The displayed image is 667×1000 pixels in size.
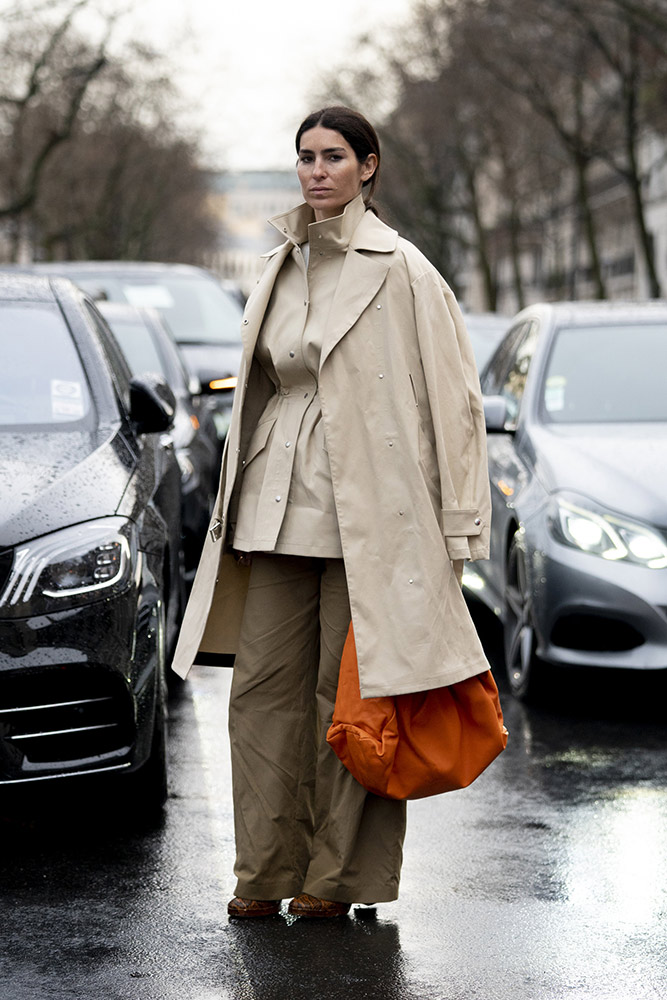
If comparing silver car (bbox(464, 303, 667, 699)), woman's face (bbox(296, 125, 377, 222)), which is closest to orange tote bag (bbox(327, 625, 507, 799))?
woman's face (bbox(296, 125, 377, 222))

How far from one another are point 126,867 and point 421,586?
1.28m

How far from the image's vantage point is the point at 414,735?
3793 millimetres

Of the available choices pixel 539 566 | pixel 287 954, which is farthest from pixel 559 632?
pixel 287 954

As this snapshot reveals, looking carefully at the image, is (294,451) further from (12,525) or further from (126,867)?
(126,867)

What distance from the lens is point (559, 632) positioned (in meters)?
6.32

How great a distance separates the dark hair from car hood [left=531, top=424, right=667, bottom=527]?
8.57ft

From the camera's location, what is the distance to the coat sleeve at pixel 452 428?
3.79 metres

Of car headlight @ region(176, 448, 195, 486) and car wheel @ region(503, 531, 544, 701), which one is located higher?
car headlight @ region(176, 448, 195, 486)

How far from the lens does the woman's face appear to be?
3891 mm

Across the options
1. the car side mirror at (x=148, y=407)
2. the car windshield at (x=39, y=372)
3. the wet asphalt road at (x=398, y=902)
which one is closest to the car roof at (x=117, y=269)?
the car windshield at (x=39, y=372)

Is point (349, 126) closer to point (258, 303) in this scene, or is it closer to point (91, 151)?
point (258, 303)

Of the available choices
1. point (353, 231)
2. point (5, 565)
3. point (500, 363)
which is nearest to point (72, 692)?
point (5, 565)

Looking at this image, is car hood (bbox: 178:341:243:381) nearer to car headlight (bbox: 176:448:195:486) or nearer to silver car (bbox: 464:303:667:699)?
car headlight (bbox: 176:448:195:486)

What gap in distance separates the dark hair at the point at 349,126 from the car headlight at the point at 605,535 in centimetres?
259
